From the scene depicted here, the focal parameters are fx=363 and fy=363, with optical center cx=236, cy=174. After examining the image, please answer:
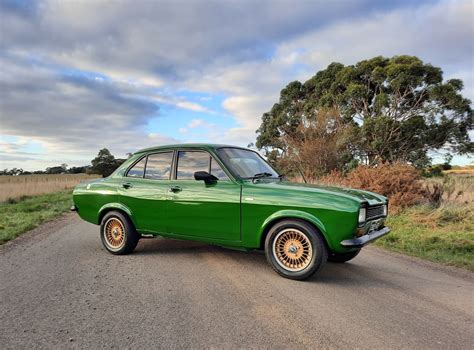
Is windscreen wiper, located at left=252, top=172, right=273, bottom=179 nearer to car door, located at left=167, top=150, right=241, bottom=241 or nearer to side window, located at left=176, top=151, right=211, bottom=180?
car door, located at left=167, top=150, right=241, bottom=241

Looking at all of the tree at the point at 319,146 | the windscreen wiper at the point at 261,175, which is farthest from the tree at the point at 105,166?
the tree at the point at 319,146

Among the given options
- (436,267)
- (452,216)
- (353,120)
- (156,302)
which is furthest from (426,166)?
(156,302)

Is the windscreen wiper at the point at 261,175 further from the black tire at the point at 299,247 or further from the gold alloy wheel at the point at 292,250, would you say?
the gold alloy wheel at the point at 292,250

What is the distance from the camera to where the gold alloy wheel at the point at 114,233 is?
6211mm

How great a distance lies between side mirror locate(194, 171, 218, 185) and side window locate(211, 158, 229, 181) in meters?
0.09

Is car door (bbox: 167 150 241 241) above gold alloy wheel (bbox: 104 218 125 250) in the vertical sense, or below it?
above

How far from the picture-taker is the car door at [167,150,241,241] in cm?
513

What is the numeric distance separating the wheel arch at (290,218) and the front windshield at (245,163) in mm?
852

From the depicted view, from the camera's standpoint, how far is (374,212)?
5078 millimetres

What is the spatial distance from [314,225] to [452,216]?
680 cm

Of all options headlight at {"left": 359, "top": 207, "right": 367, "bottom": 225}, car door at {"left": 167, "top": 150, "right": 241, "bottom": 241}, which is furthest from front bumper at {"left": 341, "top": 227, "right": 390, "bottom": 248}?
car door at {"left": 167, "top": 150, "right": 241, "bottom": 241}

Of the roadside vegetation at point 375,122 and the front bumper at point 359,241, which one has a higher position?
the roadside vegetation at point 375,122

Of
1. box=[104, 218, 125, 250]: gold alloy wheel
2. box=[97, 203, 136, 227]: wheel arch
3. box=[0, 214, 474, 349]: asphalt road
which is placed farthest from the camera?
box=[104, 218, 125, 250]: gold alloy wheel

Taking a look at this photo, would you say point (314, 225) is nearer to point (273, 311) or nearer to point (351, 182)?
point (273, 311)
